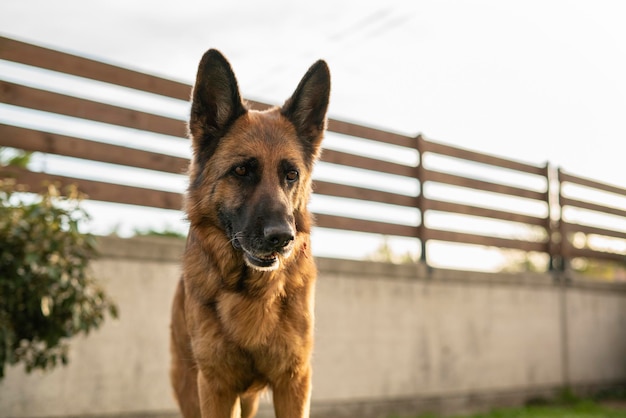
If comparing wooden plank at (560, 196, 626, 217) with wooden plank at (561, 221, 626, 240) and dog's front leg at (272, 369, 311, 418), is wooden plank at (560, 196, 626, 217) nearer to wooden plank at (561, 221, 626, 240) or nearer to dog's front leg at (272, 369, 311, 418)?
wooden plank at (561, 221, 626, 240)

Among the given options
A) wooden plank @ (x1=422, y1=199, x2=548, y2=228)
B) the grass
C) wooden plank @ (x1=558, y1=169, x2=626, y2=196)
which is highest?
wooden plank @ (x1=558, y1=169, x2=626, y2=196)

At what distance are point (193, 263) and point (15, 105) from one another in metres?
2.98

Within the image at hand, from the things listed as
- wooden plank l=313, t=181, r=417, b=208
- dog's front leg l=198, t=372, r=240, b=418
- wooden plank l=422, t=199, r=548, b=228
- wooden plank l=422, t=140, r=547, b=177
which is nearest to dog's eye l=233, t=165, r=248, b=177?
dog's front leg l=198, t=372, r=240, b=418

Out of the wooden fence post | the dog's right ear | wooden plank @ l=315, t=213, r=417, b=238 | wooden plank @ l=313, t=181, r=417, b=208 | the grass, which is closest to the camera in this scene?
the dog's right ear

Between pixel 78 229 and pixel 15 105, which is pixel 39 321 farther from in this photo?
pixel 15 105

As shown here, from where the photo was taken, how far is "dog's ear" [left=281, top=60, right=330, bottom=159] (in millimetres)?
3422

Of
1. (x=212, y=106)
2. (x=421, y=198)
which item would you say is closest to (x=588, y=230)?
(x=421, y=198)

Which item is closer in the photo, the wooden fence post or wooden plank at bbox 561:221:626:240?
the wooden fence post

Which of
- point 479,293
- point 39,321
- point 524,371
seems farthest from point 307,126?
point 524,371

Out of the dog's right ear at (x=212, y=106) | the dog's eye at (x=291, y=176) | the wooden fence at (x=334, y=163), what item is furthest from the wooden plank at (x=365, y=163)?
the dog's eye at (x=291, y=176)

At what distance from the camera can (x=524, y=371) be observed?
884cm

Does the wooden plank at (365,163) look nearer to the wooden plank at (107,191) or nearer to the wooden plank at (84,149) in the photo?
the wooden plank at (84,149)

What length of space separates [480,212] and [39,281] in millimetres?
6020

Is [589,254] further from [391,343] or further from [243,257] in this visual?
[243,257]
